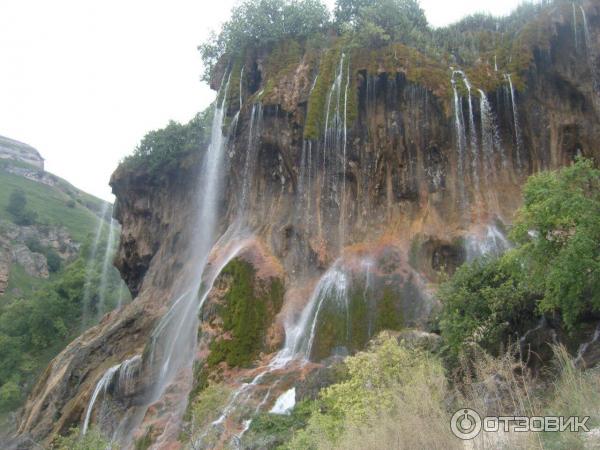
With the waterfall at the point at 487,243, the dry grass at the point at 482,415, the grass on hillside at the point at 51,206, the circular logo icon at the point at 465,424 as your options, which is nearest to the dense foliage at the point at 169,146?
the waterfall at the point at 487,243

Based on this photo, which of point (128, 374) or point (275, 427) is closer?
point (275, 427)

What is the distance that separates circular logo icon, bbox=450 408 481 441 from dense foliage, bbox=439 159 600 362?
5.47 meters

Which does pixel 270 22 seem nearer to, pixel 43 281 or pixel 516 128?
pixel 516 128

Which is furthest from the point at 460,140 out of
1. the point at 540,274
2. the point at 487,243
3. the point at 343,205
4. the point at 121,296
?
the point at 121,296

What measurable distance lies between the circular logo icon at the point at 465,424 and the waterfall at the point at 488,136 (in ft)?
60.0

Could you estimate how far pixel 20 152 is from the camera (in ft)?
447

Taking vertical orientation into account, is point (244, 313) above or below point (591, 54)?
below

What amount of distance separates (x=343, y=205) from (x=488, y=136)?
6.70 m

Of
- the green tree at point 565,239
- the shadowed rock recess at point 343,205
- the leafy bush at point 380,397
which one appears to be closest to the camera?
the leafy bush at point 380,397

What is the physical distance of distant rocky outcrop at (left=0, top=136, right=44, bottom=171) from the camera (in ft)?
436

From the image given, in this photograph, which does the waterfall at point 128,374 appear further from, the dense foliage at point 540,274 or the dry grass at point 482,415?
the dry grass at point 482,415

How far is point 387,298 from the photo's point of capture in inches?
792

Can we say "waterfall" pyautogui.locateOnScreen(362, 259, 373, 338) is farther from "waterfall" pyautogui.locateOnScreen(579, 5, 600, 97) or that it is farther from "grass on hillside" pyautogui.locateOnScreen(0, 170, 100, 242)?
"grass on hillside" pyautogui.locateOnScreen(0, 170, 100, 242)

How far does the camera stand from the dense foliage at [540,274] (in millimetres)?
10836
